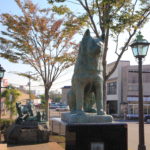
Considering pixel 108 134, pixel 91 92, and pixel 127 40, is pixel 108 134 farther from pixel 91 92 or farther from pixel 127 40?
pixel 127 40

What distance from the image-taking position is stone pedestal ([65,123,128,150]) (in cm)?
528

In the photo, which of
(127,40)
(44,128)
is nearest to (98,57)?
(127,40)

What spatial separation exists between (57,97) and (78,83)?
108 metres

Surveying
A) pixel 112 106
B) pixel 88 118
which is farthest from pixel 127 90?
pixel 88 118

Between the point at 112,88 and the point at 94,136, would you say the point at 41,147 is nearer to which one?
the point at 94,136

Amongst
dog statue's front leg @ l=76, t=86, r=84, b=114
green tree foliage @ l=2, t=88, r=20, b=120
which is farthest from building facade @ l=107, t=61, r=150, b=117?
dog statue's front leg @ l=76, t=86, r=84, b=114

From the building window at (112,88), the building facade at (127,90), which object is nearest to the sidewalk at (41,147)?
the building facade at (127,90)

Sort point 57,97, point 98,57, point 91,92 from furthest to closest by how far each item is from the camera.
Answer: point 57,97 < point 91,92 < point 98,57

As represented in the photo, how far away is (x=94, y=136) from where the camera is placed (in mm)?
5309

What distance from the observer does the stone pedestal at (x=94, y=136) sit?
5277 mm

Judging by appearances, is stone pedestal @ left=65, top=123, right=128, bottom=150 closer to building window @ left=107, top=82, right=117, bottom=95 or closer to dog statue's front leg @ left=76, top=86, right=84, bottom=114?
dog statue's front leg @ left=76, top=86, right=84, bottom=114

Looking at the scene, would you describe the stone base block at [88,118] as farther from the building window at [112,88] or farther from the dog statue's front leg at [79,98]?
the building window at [112,88]

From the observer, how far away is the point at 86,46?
578 centimetres

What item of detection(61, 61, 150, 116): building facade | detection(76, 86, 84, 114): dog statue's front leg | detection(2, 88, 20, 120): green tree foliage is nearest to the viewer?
detection(76, 86, 84, 114): dog statue's front leg
